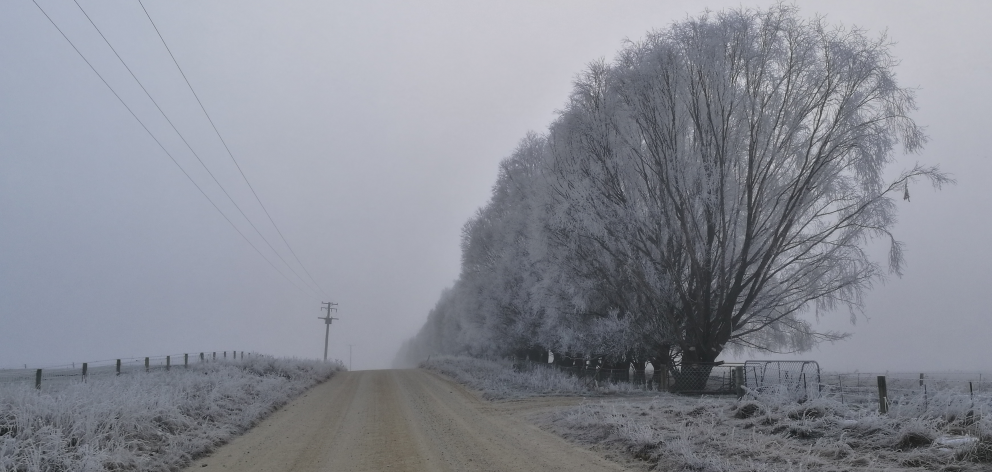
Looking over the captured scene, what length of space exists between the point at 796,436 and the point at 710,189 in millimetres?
12150

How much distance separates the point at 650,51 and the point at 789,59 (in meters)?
4.60

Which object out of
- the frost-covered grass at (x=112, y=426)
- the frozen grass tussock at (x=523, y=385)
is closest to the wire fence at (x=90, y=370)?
the frost-covered grass at (x=112, y=426)

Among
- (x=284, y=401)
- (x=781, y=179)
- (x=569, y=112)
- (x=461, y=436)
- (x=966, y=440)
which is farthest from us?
(x=569, y=112)

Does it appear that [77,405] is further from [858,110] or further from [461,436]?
[858,110]

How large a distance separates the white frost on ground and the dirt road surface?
0.79 meters

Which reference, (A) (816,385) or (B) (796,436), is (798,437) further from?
(A) (816,385)

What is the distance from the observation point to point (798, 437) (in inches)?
360

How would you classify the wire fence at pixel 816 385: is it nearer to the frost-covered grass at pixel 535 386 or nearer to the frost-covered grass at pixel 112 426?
the frost-covered grass at pixel 535 386

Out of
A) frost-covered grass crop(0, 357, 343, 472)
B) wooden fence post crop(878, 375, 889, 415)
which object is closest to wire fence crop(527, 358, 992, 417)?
wooden fence post crop(878, 375, 889, 415)

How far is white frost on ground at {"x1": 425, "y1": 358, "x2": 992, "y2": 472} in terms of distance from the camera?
23.8 feet

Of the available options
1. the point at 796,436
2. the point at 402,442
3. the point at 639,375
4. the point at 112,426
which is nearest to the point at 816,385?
the point at 796,436

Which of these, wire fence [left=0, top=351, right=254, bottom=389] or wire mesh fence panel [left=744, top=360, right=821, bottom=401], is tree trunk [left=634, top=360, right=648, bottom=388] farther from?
wire fence [left=0, top=351, right=254, bottom=389]

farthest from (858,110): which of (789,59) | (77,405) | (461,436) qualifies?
(77,405)

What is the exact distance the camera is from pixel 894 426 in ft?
27.3
